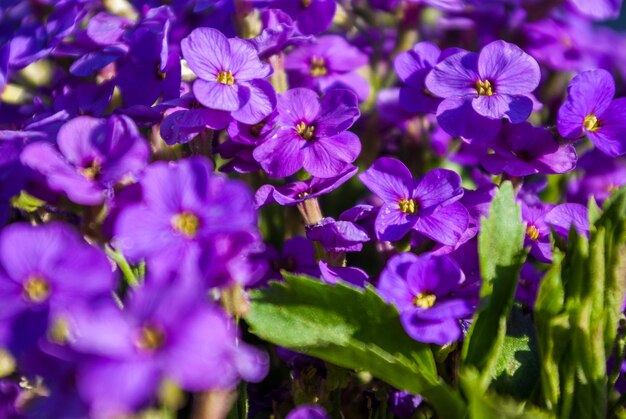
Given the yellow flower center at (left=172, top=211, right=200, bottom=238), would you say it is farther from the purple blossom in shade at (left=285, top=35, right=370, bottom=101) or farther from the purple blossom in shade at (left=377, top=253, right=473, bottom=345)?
the purple blossom in shade at (left=285, top=35, right=370, bottom=101)

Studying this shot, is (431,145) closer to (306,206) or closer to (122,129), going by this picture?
(306,206)

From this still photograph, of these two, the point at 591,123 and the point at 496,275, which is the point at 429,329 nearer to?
the point at 496,275

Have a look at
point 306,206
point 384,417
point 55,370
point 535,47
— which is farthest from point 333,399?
point 535,47

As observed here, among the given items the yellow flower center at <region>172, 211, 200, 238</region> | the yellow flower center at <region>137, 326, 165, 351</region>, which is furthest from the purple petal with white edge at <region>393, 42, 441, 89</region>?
the yellow flower center at <region>137, 326, 165, 351</region>

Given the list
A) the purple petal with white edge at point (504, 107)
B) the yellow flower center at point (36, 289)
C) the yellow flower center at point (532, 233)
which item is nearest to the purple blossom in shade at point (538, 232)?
the yellow flower center at point (532, 233)

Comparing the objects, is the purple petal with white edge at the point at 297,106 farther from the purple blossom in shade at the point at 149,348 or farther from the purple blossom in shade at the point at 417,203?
the purple blossom in shade at the point at 149,348

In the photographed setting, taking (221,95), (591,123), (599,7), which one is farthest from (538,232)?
(599,7)

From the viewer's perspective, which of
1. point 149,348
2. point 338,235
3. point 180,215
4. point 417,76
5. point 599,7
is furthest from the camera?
point 599,7
